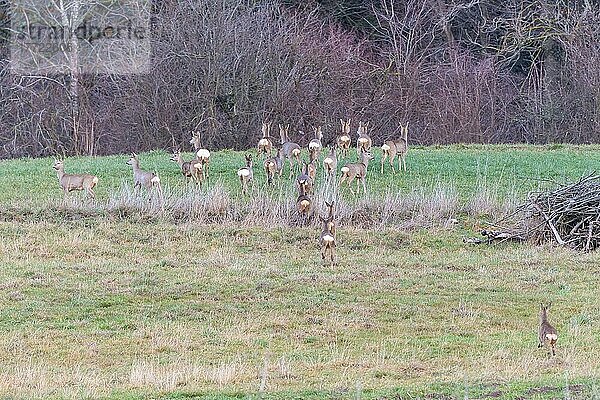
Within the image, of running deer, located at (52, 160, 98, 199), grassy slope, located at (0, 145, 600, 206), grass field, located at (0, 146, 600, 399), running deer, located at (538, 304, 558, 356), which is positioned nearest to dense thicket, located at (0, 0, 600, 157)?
grassy slope, located at (0, 145, 600, 206)

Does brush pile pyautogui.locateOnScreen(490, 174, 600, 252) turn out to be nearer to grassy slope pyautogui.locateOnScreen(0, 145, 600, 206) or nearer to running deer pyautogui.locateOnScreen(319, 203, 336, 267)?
grassy slope pyautogui.locateOnScreen(0, 145, 600, 206)

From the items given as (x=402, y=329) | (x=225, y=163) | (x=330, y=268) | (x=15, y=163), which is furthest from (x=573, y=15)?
(x=402, y=329)

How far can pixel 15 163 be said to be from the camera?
29141 mm

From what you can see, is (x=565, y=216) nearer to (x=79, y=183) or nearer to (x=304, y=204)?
(x=304, y=204)

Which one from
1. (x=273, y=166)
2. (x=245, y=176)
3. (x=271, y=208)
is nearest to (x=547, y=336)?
(x=271, y=208)

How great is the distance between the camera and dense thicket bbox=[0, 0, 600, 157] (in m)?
34.5

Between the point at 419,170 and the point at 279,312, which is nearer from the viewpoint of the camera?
the point at 279,312

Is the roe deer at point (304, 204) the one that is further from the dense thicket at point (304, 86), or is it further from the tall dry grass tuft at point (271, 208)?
the dense thicket at point (304, 86)

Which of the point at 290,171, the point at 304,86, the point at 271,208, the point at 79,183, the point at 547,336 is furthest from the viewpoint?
the point at 304,86

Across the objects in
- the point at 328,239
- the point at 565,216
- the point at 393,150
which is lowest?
the point at 328,239

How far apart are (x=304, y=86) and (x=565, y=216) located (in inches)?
738

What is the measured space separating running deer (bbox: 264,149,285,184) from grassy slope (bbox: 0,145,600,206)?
708mm

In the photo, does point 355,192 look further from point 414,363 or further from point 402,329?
point 414,363

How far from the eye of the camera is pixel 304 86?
35844mm
